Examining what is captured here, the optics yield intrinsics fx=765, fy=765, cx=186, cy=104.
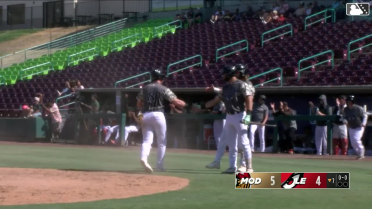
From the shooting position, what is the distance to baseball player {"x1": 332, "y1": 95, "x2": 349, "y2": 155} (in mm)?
21812

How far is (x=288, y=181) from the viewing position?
405 inches

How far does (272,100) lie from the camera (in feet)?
85.6

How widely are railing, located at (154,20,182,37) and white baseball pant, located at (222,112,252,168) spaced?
27.4m

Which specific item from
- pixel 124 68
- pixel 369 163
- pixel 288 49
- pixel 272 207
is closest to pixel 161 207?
pixel 272 207

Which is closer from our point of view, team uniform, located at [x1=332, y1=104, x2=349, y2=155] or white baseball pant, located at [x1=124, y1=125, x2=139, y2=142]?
team uniform, located at [x1=332, y1=104, x2=349, y2=155]

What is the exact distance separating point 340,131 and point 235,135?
9.28m

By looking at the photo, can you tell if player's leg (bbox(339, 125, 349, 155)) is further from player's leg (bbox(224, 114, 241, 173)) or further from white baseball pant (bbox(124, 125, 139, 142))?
player's leg (bbox(224, 114, 241, 173))

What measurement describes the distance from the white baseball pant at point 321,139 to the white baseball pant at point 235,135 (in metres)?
9.56

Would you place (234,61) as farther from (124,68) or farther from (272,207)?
(272,207)

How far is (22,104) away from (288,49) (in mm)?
12539

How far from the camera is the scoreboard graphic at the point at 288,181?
10.2m

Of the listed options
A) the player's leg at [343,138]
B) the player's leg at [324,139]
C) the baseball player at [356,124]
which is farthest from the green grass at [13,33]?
the baseball player at [356,124]

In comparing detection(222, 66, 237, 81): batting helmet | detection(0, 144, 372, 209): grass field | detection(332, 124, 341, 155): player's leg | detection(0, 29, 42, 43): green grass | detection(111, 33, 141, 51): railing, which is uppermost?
Answer: detection(0, 29, 42, 43): green grass

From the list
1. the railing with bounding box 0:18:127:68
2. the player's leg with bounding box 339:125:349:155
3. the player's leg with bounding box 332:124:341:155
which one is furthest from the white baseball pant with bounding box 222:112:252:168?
the railing with bounding box 0:18:127:68
